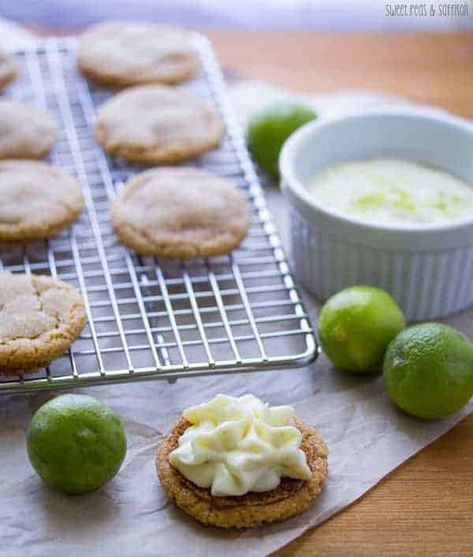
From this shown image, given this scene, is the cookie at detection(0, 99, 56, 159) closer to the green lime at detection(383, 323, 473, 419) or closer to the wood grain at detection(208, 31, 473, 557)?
the wood grain at detection(208, 31, 473, 557)

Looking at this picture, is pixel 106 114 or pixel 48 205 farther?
pixel 106 114

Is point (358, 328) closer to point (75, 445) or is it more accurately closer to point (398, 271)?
point (398, 271)

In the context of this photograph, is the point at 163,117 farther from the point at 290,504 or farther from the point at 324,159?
the point at 290,504

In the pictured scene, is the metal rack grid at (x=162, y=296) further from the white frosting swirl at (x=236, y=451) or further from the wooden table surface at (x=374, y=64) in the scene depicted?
the wooden table surface at (x=374, y=64)

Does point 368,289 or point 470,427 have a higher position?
point 368,289

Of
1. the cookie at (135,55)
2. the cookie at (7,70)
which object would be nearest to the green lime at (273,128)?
the cookie at (135,55)

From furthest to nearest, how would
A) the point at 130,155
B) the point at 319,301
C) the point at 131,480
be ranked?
the point at 130,155 → the point at 319,301 → the point at 131,480

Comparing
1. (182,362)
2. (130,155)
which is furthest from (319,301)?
(130,155)

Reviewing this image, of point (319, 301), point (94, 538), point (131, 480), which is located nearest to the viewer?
point (94, 538)
